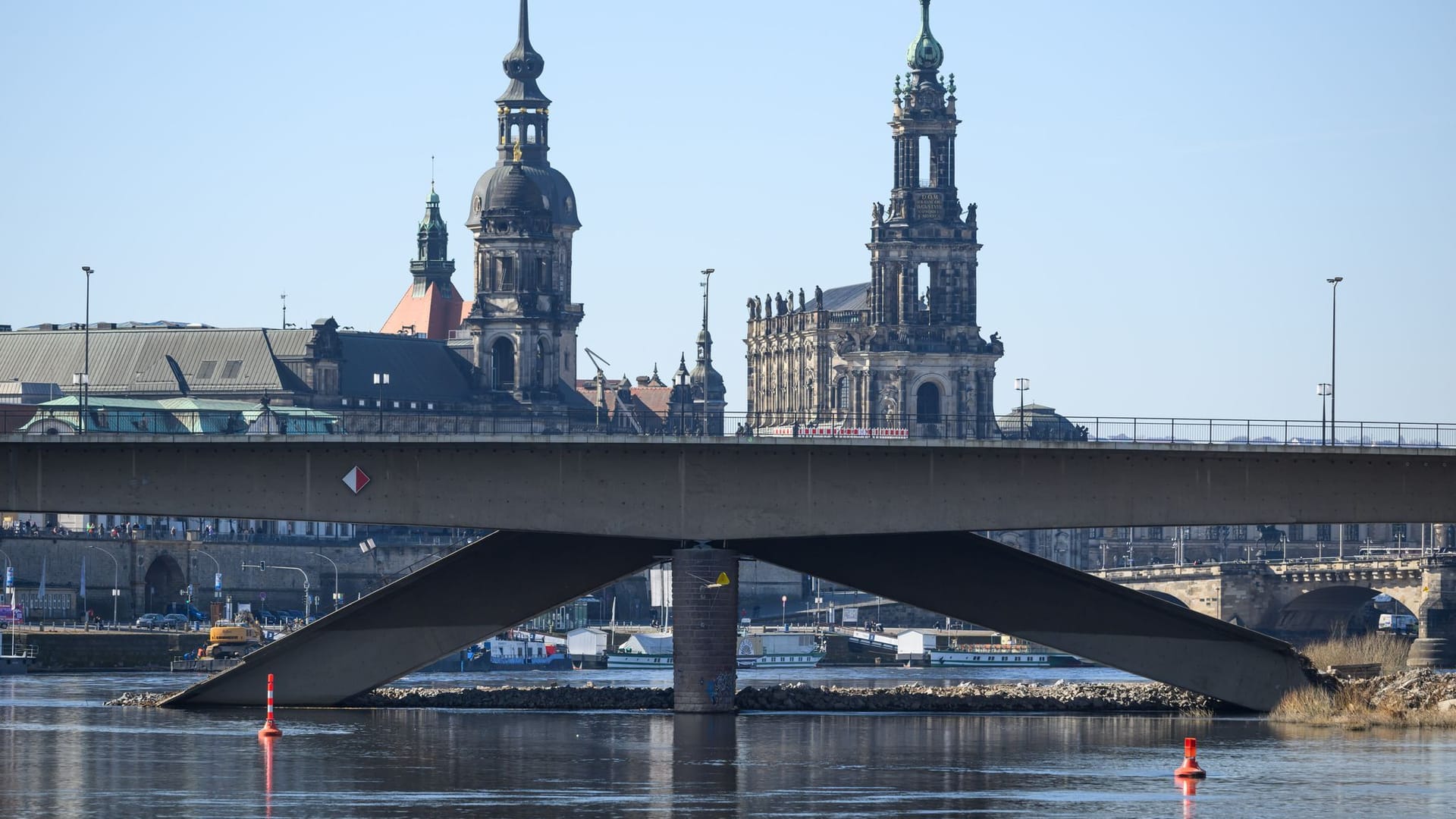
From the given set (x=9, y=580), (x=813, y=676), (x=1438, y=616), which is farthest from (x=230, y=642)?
(x=1438, y=616)

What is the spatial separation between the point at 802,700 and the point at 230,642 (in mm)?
55356

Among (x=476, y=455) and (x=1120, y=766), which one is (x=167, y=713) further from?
(x=1120, y=766)

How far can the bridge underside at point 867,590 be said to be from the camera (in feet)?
273

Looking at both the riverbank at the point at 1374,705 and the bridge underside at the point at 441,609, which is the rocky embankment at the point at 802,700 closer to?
the bridge underside at the point at 441,609

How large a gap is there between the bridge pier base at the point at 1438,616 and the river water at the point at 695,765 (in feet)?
274

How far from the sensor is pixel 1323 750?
229 feet

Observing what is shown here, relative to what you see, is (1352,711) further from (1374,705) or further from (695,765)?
(695,765)

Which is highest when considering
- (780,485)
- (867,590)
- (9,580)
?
(780,485)

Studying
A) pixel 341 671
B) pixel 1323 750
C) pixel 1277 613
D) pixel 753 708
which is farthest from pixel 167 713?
pixel 1277 613

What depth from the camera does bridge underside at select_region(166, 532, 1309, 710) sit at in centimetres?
8325

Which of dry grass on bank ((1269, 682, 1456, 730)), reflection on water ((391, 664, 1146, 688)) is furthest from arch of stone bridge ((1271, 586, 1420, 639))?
dry grass on bank ((1269, 682, 1456, 730))

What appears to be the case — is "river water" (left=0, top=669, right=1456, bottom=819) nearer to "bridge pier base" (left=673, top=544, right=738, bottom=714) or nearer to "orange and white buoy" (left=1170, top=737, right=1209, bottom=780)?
"orange and white buoy" (left=1170, top=737, right=1209, bottom=780)

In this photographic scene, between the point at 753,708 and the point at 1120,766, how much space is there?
2686 cm

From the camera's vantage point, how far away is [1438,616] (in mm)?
170750
